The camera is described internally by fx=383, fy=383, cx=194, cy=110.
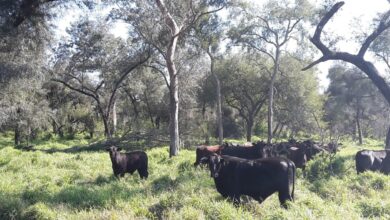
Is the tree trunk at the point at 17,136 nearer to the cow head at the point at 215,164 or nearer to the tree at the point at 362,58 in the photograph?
the tree at the point at 362,58

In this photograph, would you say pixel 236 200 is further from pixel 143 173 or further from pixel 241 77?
pixel 241 77

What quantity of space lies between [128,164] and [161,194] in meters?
3.98

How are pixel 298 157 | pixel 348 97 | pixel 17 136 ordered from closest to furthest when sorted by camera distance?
pixel 298 157
pixel 17 136
pixel 348 97

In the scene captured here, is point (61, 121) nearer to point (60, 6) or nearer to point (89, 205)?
point (60, 6)

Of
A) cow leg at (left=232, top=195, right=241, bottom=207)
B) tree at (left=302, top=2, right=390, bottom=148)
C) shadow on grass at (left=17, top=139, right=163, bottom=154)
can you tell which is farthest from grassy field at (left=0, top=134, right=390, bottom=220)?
shadow on grass at (left=17, top=139, right=163, bottom=154)

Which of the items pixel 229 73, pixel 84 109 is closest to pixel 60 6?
pixel 229 73

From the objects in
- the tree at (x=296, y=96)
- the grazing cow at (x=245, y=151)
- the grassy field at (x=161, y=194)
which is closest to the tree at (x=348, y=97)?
the tree at (x=296, y=96)

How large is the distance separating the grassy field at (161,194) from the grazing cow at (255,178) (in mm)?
253

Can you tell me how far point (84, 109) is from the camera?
3769 cm

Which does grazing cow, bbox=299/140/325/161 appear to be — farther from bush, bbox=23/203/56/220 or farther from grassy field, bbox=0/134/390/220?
bush, bbox=23/203/56/220

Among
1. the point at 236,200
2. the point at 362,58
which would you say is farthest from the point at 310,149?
the point at 236,200

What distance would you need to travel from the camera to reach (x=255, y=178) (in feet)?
28.5

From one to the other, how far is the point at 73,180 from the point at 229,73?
22989mm

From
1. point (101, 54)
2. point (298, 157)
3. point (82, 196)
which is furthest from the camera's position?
point (101, 54)
